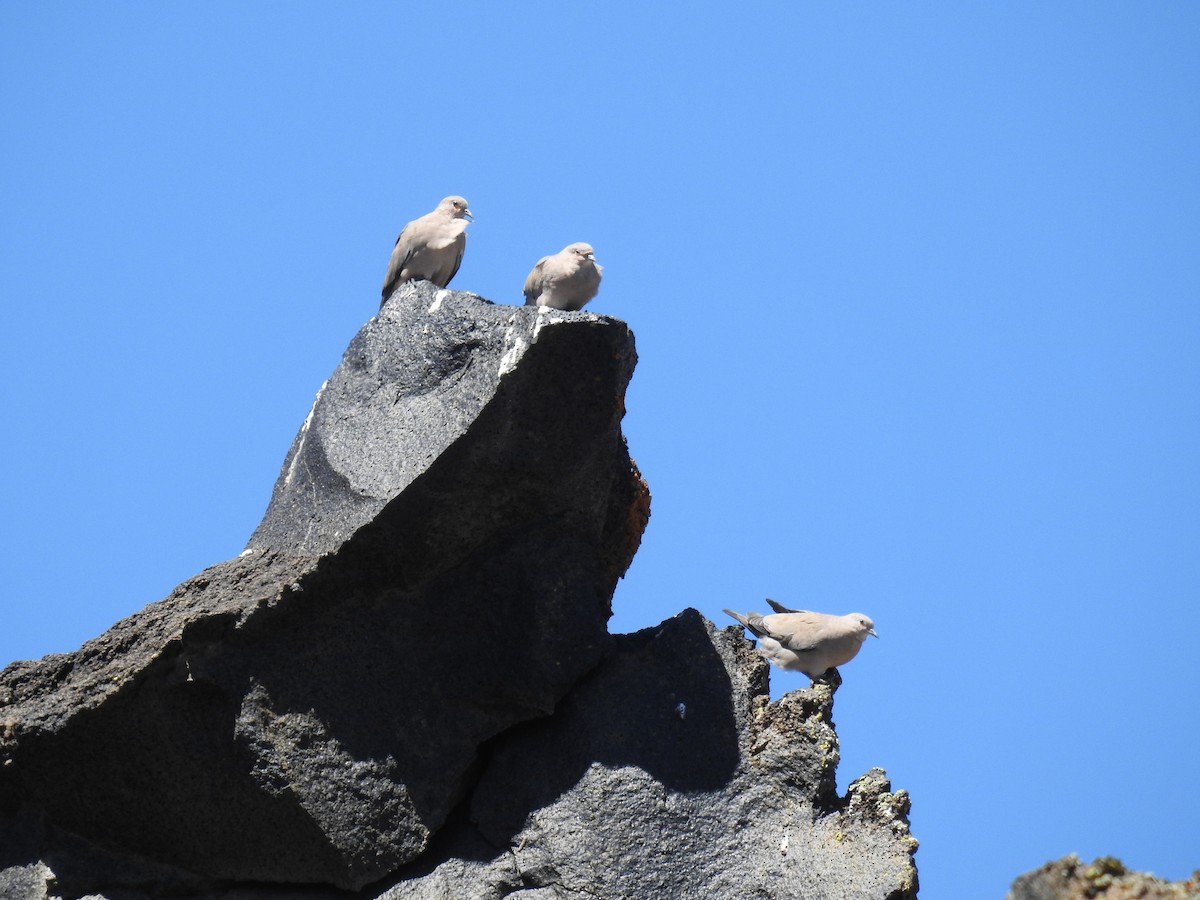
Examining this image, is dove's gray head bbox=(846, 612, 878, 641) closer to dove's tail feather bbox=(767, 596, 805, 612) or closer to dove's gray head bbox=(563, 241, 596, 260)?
dove's tail feather bbox=(767, 596, 805, 612)

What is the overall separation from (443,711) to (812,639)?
2.05m

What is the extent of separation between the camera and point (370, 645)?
6.49m

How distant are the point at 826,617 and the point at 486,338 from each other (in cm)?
246

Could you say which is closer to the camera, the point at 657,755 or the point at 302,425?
the point at 657,755

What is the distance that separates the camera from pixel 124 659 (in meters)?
6.57

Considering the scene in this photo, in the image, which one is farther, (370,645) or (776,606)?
(776,606)

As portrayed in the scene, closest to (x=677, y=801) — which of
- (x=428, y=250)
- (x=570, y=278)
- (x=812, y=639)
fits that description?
(x=812, y=639)

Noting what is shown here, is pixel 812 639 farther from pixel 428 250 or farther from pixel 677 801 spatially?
pixel 428 250

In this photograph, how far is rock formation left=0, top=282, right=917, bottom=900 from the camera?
6258 mm

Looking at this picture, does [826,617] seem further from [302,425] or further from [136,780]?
[136,780]

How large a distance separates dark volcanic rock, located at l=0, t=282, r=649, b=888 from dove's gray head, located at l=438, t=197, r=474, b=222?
88.9 inches

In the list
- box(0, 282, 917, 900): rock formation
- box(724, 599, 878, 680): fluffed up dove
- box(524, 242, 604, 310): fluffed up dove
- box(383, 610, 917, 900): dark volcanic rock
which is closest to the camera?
box(383, 610, 917, 900): dark volcanic rock

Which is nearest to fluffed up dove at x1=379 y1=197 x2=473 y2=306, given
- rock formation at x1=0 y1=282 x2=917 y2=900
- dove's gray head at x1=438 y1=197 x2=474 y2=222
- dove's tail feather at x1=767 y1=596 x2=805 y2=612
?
dove's gray head at x1=438 y1=197 x2=474 y2=222

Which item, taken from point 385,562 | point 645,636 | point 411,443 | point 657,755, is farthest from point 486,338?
point 657,755
